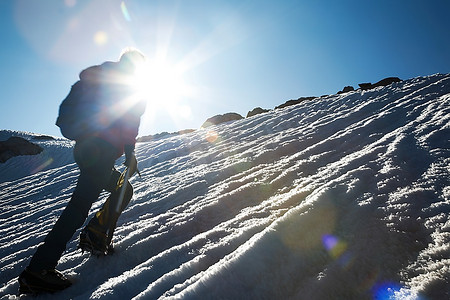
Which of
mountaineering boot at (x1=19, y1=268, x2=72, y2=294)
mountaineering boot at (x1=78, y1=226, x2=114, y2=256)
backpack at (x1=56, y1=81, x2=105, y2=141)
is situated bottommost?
mountaineering boot at (x1=19, y1=268, x2=72, y2=294)

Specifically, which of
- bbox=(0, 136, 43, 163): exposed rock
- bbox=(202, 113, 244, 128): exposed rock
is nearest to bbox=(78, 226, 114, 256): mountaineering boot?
bbox=(0, 136, 43, 163): exposed rock

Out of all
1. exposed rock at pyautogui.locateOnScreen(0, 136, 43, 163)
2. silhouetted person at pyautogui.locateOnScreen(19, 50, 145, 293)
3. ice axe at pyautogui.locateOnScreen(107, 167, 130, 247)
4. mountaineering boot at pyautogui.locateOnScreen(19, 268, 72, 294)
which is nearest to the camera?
mountaineering boot at pyautogui.locateOnScreen(19, 268, 72, 294)

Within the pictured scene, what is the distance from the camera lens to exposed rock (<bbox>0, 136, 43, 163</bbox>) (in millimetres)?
21527

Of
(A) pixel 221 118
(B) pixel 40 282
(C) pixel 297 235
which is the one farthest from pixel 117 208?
(A) pixel 221 118

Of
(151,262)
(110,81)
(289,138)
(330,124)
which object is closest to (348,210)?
(151,262)

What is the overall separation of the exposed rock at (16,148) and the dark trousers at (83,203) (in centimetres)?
2373

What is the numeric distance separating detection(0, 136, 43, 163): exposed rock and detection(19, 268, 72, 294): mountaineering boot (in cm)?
2392

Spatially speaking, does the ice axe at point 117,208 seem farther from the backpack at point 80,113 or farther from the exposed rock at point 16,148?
the exposed rock at point 16,148

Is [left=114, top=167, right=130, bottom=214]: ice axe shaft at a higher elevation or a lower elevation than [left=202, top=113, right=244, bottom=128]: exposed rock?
lower

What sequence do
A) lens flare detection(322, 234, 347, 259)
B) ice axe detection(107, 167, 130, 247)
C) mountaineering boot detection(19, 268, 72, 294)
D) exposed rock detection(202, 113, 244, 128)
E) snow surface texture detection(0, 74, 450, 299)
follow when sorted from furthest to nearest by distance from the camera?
exposed rock detection(202, 113, 244, 128)
ice axe detection(107, 167, 130, 247)
mountaineering boot detection(19, 268, 72, 294)
lens flare detection(322, 234, 347, 259)
snow surface texture detection(0, 74, 450, 299)

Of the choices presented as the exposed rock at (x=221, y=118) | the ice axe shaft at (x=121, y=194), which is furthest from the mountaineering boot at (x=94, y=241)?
the exposed rock at (x=221, y=118)

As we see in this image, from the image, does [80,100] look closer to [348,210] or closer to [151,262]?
[151,262]

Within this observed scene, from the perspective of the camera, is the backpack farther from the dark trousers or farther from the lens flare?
the lens flare

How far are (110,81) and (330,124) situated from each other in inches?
189
